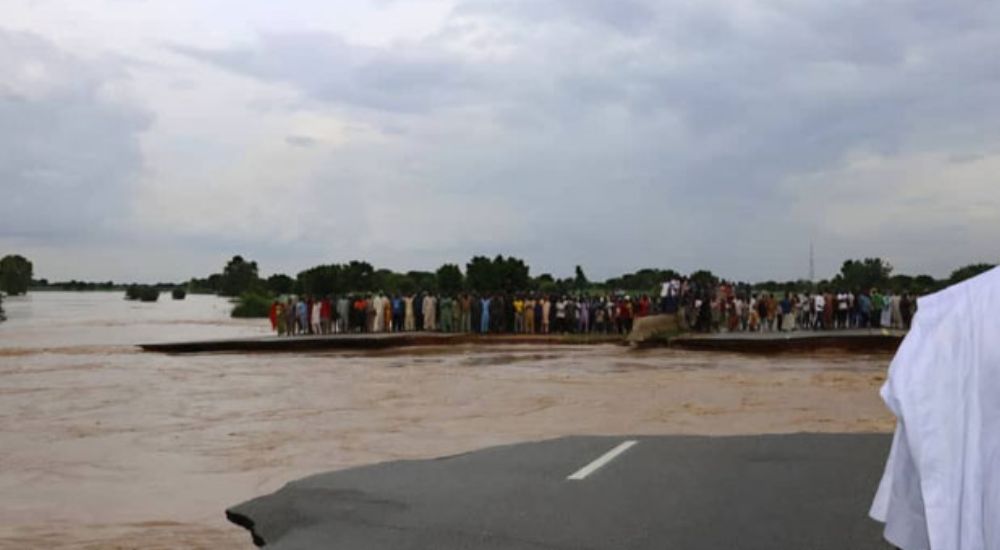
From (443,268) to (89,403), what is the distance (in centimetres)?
9314

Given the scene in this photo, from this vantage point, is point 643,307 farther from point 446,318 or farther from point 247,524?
point 247,524

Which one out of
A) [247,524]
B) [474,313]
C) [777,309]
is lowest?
[247,524]

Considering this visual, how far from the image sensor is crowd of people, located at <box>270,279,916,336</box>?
4031 cm

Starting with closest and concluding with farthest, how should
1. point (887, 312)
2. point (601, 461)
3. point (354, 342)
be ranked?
point (601, 461) → point (354, 342) → point (887, 312)

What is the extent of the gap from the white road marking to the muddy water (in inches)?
106

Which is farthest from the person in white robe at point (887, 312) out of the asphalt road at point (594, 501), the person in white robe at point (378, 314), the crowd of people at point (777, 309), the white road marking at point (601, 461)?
the white road marking at point (601, 461)

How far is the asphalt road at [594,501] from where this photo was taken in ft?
20.2

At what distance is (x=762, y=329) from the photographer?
42.1 metres

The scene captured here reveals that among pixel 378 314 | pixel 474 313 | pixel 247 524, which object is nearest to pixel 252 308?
pixel 378 314

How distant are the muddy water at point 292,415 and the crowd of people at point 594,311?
24.8 feet

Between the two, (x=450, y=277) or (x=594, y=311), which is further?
(x=450, y=277)

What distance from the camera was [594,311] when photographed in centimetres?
4334

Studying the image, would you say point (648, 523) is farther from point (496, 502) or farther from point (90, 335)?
point (90, 335)

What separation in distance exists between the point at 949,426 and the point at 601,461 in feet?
20.8
